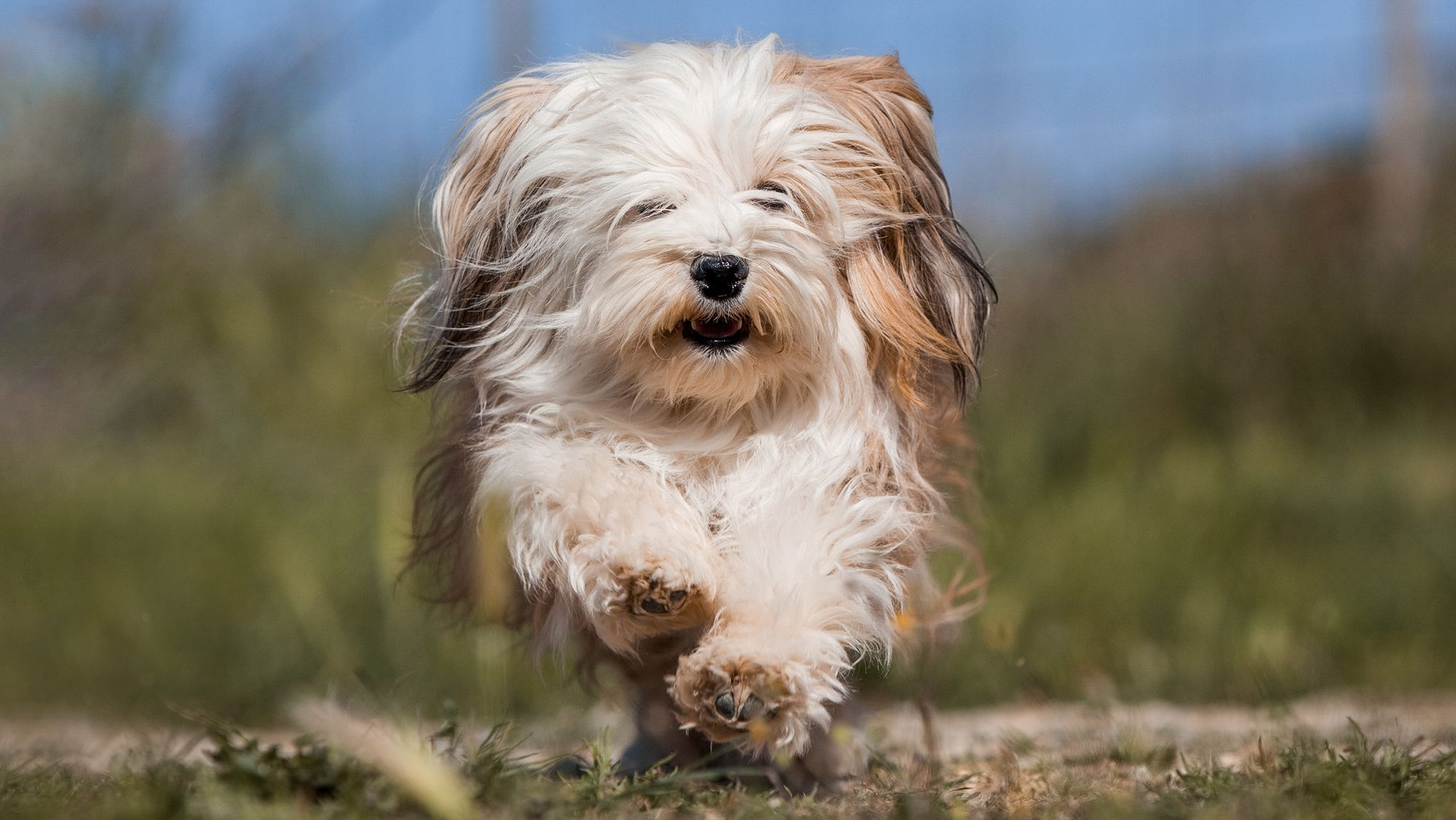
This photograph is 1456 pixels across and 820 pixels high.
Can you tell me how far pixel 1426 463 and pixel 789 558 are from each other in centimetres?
637

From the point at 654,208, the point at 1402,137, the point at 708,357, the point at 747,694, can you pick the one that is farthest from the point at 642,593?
the point at 1402,137

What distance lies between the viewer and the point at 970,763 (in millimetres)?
3422

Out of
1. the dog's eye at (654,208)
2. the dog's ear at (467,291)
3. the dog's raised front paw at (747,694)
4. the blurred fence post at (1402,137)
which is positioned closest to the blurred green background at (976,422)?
the blurred fence post at (1402,137)

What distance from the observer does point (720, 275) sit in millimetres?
2859

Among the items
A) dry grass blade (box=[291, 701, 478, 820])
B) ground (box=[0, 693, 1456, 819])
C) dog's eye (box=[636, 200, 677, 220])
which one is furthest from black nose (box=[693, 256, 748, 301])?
dry grass blade (box=[291, 701, 478, 820])

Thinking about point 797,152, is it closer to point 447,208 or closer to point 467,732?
point 447,208

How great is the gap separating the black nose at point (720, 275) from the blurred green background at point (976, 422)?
6.58 ft

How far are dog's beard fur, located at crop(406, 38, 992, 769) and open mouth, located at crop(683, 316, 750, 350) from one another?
0.5 inches

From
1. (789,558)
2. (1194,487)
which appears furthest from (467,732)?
(1194,487)

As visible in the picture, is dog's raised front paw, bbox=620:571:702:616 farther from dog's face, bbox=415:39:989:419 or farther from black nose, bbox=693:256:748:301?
black nose, bbox=693:256:748:301

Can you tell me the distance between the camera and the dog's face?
9.62 ft

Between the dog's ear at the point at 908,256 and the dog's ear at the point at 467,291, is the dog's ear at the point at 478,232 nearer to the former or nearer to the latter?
the dog's ear at the point at 467,291

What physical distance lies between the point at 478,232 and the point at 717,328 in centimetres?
75

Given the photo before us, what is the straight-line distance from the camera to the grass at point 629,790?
92.0 inches
